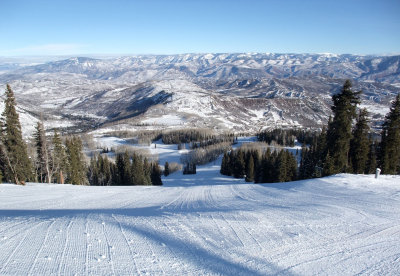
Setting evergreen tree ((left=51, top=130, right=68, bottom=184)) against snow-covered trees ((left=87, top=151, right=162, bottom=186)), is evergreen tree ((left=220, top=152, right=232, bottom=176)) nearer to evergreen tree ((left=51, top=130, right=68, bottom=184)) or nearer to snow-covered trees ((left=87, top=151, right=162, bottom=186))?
snow-covered trees ((left=87, top=151, right=162, bottom=186))

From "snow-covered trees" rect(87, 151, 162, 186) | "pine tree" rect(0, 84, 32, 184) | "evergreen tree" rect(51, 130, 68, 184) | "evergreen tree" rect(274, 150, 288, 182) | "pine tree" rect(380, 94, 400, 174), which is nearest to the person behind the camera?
"pine tree" rect(0, 84, 32, 184)

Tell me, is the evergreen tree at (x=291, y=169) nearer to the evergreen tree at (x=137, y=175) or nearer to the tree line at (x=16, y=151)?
the evergreen tree at (x=137, y=175)

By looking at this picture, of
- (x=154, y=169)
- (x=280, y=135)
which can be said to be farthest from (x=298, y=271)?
(x=280, y=135)

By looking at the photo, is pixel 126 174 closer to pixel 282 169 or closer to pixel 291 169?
pixel 282 169

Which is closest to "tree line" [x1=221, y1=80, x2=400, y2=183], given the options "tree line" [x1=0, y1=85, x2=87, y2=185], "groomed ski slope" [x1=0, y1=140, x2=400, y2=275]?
"groomed ski slope" [x1=0, y1=140, x2=400, y2=275]

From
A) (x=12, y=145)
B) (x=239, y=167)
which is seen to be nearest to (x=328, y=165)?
(x=12, y=145)

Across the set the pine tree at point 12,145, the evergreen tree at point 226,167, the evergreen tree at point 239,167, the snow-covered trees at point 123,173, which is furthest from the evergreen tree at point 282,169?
the pine tree at point 12,145
